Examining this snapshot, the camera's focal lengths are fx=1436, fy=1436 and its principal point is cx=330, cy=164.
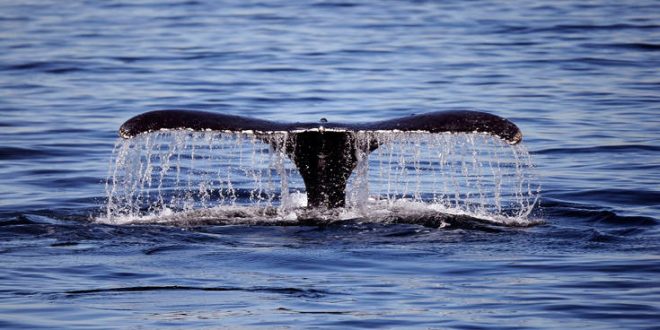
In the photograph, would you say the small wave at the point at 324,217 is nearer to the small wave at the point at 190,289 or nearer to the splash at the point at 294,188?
the splash at the point at 294,188

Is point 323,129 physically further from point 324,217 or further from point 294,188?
point 294,188

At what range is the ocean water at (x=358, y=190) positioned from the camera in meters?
8.06

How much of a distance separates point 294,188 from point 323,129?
11.8 feet

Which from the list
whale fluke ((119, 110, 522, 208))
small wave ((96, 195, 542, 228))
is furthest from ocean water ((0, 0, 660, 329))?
whale fluke ((119, 110, 522, 208))

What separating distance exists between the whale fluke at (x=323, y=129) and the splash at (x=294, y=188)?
6cm

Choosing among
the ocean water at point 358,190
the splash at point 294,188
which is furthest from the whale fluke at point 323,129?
the ocean water at point 358,190

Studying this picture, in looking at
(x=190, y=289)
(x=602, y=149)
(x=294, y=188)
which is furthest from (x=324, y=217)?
(x=602, y=149)

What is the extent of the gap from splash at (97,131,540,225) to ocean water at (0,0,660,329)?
0.27 ft

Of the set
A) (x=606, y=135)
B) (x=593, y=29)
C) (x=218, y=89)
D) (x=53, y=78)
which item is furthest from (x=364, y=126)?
(x=593, y=29)

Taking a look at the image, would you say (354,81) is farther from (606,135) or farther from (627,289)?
(627,289)

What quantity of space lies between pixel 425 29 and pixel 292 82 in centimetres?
726

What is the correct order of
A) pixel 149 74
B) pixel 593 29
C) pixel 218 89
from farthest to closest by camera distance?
pixel 593 29 < pixel 149 74 < pixel 218 89

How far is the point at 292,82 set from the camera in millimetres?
21438

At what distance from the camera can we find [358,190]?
34.7 ft
